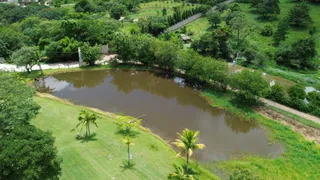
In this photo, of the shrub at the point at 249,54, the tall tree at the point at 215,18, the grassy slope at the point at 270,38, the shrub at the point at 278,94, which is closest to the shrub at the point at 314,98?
the shrub at the point at 278,94

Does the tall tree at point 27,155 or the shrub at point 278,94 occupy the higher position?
the tall tree at point 27,155

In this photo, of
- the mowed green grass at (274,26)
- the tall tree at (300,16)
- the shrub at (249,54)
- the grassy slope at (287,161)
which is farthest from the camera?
the tall tree at (300,16)

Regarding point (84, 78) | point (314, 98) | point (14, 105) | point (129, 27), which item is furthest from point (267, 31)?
point (14, 105)

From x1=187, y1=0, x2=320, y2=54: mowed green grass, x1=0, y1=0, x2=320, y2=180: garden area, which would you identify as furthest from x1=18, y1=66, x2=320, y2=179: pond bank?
x1=187, y1=0, x2=320, y2=54: mowed green grass

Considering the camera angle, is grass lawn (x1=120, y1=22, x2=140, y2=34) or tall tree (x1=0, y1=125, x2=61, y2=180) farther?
grass lawn (x1=120, y1=22, x2=140, y2=34)

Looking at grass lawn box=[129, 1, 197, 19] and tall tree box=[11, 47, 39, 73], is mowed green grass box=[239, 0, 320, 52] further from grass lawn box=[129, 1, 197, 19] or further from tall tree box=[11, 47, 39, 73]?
tall tree box=[11, 47, 39, 73]

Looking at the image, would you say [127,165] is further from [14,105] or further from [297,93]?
[297,93]

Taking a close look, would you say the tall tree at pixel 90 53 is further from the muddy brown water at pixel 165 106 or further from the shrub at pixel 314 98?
the shrub at pixel 314 98
